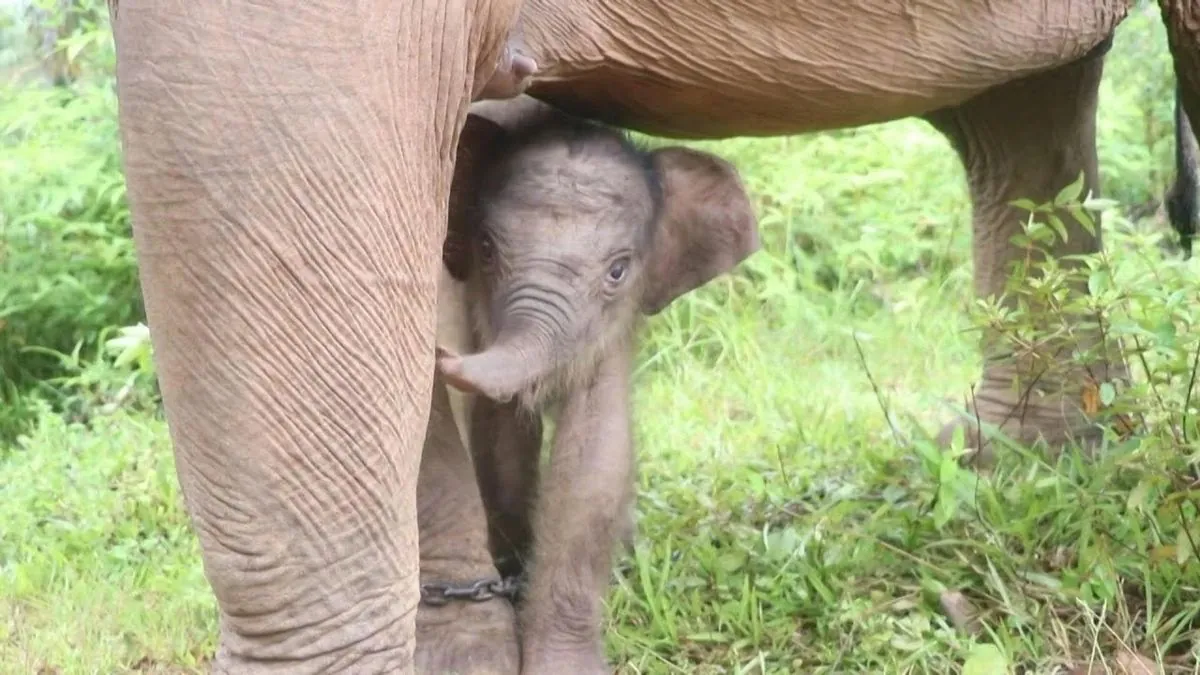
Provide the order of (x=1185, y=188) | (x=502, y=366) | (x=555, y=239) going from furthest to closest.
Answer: (x=1185, y=188) < (x=555, y=239) < (x=502, y=366)

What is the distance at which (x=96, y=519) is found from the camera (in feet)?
12.1

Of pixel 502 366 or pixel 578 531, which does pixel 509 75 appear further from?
pixel 578 531

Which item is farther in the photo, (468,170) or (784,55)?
(468,170)

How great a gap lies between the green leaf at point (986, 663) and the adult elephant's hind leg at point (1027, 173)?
993 mm

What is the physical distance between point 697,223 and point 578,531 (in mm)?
597

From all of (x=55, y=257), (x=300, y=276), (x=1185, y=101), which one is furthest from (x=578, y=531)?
(x=55, y=257)

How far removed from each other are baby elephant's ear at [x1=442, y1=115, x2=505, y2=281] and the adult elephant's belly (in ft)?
0.45

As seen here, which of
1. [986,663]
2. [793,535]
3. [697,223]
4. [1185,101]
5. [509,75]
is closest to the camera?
[509,75]

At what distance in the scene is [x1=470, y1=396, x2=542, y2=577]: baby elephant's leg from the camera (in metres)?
3.12

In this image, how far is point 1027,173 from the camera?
3736mm

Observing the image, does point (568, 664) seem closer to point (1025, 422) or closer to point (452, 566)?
→ point (452, 566)

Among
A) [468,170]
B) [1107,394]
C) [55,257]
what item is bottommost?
[55,257]

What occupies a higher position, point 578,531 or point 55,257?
point 578,531

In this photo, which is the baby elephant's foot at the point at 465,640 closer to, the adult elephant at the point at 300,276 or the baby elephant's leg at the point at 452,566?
the baby elephant's leg at the point at 452,566
